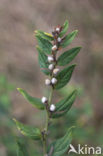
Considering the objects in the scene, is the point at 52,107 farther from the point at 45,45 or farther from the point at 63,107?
the point at 45,45

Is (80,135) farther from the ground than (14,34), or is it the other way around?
(14,34)

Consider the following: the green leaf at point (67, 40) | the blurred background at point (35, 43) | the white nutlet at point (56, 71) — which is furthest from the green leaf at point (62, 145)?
the blurred background at point (35, 43)

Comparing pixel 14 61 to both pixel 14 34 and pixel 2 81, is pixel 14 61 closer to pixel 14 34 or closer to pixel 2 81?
pixel 14 34

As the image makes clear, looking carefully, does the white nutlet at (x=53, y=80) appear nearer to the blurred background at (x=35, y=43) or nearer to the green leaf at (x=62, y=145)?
the green leaf at (x=62, y=145)

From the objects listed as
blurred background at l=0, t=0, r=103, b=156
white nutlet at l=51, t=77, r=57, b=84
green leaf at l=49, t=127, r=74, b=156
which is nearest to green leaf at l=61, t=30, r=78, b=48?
white nutlet at l=51, t=77, r=57, b=84

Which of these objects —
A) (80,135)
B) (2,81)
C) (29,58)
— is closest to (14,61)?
(29,58)

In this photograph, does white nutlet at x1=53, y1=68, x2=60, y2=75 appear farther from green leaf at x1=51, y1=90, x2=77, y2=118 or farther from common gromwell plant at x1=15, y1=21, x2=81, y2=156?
green leaf at x1=51, y1=90, x2=77, y2=118
